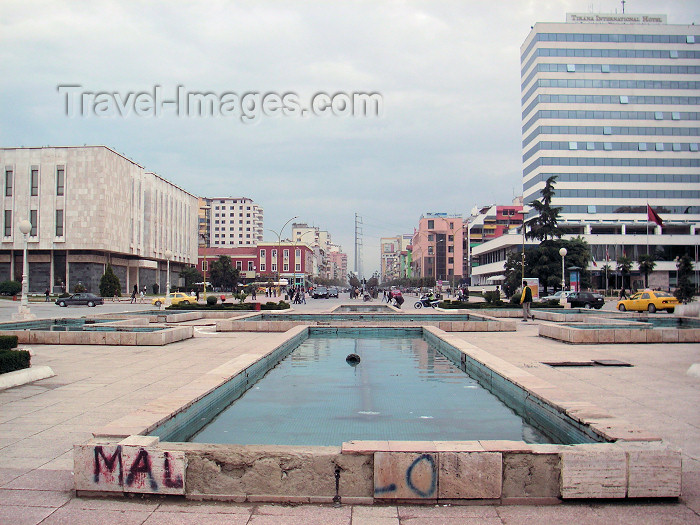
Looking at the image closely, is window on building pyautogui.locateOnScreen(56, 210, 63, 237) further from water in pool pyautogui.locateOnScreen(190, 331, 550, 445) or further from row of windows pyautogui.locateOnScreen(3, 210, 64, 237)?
water in pool pyautogui.locateOnScreen(190, 331, 550, 445)

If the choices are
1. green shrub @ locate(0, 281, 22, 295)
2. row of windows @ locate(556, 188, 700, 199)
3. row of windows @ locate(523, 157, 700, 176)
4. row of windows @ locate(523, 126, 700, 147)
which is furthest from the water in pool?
row of windows @ locate(523, 126, 700, 147)

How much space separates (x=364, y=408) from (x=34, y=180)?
219 feet

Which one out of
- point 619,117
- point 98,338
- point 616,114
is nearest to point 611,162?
point 619,117

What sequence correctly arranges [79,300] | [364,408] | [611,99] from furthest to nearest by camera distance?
[611,99] → [79,300] → [364,408]

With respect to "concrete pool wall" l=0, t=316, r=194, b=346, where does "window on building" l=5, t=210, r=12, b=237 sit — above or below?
above

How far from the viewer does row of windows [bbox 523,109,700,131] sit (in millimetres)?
82938

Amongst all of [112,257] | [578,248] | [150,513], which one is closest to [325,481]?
[150,513]

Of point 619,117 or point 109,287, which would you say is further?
point 619,117

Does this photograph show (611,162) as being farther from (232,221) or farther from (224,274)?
(232,221)

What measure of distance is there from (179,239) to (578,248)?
199 feet

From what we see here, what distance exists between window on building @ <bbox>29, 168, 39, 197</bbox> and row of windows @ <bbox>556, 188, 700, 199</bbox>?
A: 69.0 m

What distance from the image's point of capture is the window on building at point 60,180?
205 ft

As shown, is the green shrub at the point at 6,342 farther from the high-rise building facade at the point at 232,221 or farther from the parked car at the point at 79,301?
the high-rise building facade at the point at 232,221

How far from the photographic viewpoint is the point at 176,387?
336 inches
